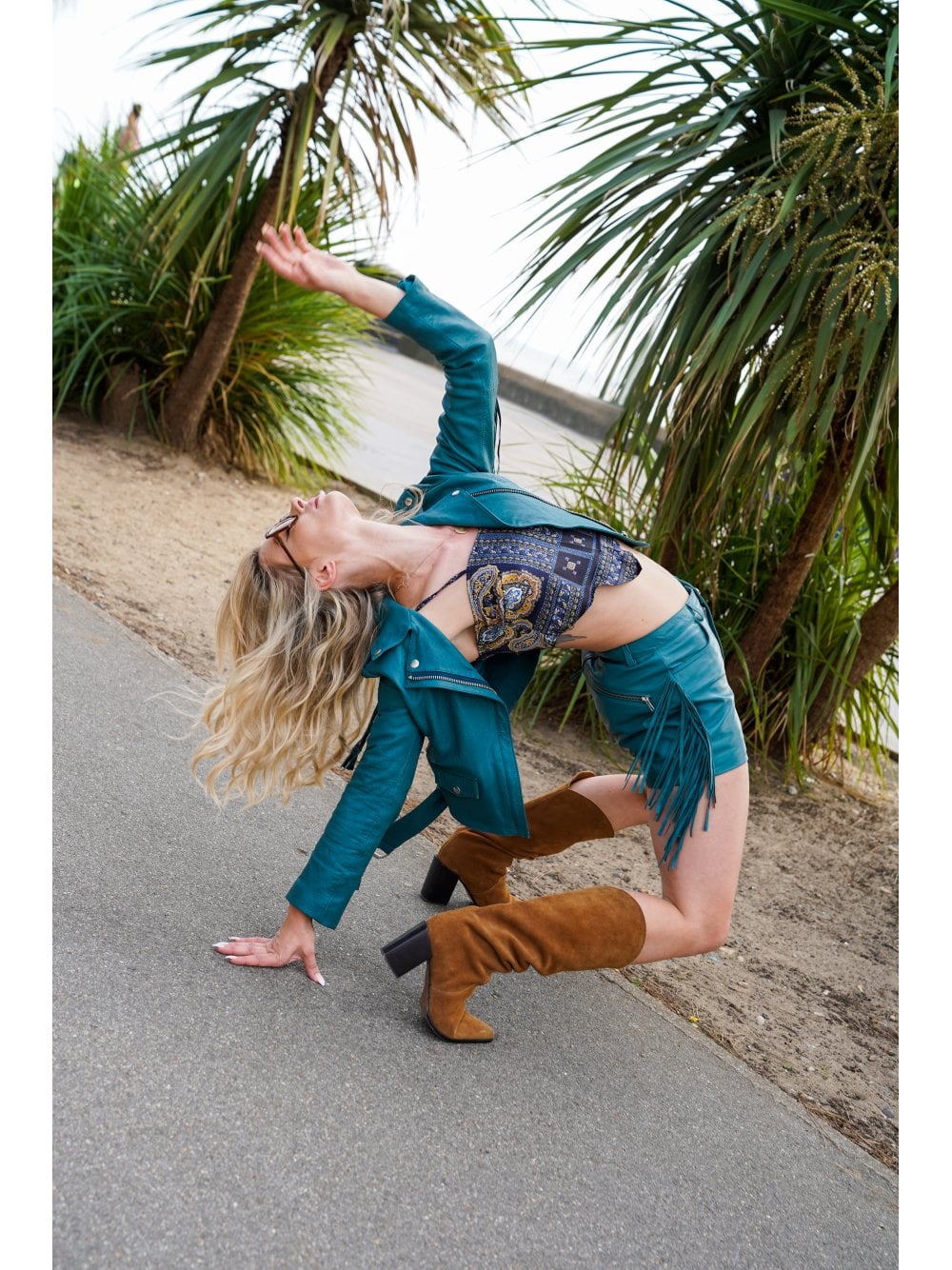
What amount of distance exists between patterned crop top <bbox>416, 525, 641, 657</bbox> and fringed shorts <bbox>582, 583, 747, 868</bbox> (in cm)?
16

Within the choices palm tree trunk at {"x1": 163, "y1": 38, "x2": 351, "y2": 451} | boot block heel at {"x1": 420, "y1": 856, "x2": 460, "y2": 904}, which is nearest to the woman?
boot block heel at {"x1": 420, "y1": 856, "x2": 460, "y2": 904}

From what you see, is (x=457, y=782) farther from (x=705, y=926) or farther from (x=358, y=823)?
(x=705, y=926)

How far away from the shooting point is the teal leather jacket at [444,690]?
2176mm

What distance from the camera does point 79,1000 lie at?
2.07 m

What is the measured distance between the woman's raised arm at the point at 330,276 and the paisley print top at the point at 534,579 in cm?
59

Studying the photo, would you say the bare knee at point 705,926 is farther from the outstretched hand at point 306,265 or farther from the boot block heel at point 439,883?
the outstretched hand at point 306,265

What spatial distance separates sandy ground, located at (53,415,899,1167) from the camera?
2.69 meters

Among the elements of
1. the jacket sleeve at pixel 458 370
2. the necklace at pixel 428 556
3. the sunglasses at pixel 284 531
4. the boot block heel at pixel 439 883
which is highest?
the jacket sleeve at pixel 458 370

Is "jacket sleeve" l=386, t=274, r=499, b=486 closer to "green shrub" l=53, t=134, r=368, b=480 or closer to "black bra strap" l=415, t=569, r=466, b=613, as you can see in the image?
"black bra strap" l=415, t=569, r=466, b=613

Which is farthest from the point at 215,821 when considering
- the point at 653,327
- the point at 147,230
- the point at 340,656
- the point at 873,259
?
the point at 147,230

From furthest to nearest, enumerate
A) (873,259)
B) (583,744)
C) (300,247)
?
(583,744) → (873,259) → (300,247)

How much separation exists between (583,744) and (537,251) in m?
1.85

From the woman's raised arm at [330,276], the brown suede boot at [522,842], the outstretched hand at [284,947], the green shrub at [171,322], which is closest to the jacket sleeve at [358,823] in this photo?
the outstretched hand at [284,947]
